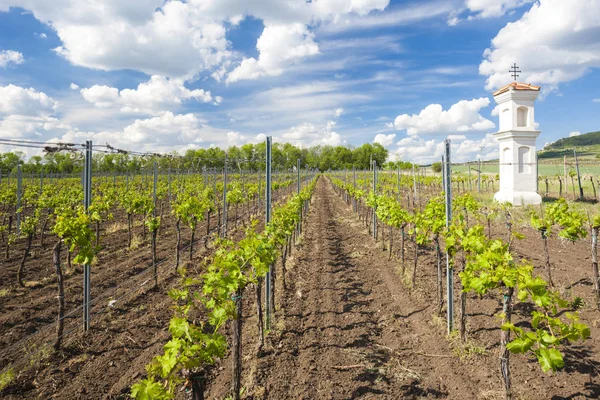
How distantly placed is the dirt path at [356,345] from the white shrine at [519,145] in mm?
11910

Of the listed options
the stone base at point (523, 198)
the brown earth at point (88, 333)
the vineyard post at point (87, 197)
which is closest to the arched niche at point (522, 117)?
the stone base at point (523, 198)

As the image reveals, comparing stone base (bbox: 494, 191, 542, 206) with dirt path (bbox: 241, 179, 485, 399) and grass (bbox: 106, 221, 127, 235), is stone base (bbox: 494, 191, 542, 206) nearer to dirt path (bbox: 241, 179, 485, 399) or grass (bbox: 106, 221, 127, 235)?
dirt path (bbox: 241, 179, 485, 399)

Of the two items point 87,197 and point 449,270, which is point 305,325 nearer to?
point 449,270

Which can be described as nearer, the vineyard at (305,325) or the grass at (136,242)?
the vineyard at (305,325)

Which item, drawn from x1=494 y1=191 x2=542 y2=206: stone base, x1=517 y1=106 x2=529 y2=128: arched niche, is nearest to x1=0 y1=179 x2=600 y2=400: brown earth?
x1=494 y1=191 x2=542 y2=206: stone base

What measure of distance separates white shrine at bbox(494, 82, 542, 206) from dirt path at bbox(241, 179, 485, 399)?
11910 mm

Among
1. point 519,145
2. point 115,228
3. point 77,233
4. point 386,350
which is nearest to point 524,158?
point 519,145

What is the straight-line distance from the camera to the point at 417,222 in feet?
25.7

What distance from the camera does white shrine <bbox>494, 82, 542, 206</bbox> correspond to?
57.0 ft

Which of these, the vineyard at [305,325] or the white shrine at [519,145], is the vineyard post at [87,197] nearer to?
the vineyard at [305,325]

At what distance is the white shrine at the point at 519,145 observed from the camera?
57.0 ft

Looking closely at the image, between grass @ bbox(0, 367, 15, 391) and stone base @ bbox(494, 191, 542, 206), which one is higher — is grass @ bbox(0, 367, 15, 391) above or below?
below

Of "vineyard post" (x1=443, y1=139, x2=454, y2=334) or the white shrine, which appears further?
the white shrine

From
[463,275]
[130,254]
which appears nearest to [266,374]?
[463,275]
